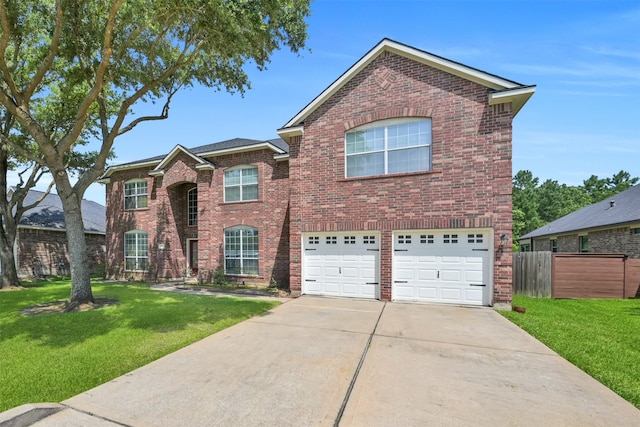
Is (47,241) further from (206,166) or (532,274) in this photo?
(532,274)

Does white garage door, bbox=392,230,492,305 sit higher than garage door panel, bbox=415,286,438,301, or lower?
higher

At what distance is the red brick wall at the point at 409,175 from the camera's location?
8.92 metres

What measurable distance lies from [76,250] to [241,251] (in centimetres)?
643

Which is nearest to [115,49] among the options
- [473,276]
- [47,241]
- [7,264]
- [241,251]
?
[241,251]

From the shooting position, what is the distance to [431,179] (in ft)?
31.3

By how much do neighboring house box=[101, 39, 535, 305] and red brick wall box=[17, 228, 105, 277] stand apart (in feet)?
57.0

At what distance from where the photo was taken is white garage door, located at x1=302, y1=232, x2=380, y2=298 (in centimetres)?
1038

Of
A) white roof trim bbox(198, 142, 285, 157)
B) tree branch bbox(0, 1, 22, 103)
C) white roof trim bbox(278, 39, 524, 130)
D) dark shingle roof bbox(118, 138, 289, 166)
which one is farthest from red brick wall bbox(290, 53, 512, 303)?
tree branch bbox(0, 1, 22, 103)

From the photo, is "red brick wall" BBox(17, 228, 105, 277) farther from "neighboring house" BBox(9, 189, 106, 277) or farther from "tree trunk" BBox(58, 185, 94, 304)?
"tree trunk" BBox(58, 185, 94, 304)

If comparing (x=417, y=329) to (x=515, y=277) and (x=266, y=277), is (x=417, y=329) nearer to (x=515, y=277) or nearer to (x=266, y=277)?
(x=515, y=277)

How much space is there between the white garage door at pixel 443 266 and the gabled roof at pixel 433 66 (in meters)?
4.03

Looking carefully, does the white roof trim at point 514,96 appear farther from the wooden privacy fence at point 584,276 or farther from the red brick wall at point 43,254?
the red brick wall at point 43,254

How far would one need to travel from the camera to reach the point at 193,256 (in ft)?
56.6

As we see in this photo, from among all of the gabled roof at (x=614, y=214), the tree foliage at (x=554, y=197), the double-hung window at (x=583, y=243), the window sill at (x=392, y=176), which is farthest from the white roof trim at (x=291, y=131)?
the tree foliage at (x=554, y=197)
